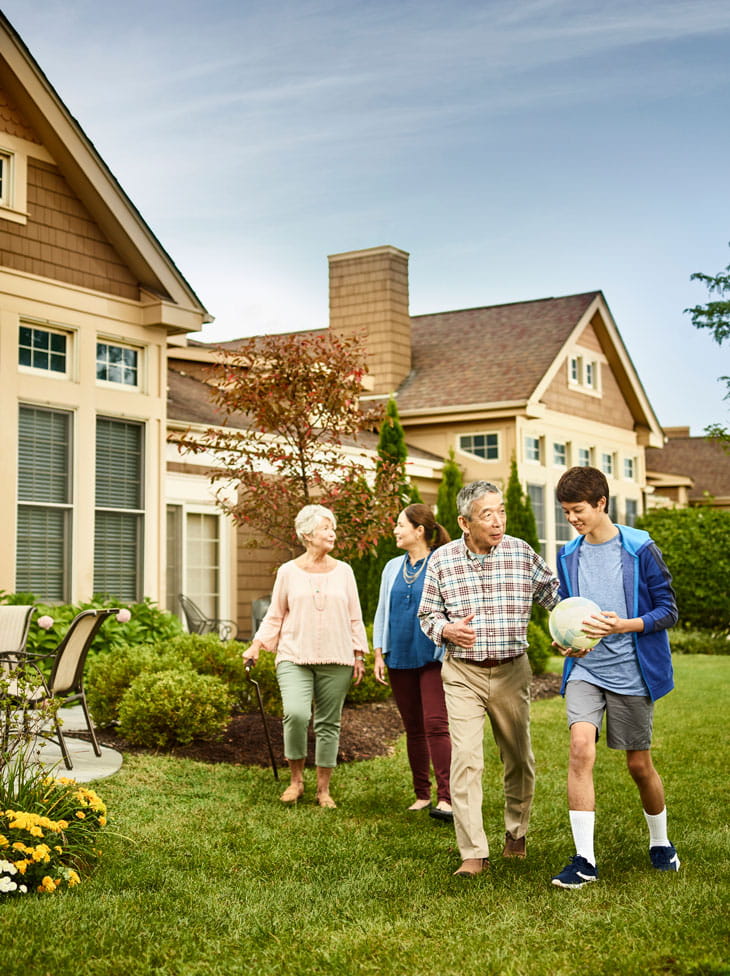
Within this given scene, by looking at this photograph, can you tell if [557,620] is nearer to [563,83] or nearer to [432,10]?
[432,10]

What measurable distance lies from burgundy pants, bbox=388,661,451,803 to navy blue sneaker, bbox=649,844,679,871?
5.32 ft

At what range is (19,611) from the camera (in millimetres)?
8312

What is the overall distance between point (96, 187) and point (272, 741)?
22.9 ft

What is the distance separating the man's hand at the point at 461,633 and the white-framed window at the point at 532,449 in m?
17.1

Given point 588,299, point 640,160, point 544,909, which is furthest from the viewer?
point 588,299

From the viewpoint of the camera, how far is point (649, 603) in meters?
5.25

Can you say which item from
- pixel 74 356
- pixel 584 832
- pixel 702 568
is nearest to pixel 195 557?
pixel 74 356

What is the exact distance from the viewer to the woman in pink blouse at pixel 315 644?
23.1ft

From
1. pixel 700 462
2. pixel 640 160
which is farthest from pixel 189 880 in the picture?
pixel 700 462

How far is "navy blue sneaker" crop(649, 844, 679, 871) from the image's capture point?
5.31m

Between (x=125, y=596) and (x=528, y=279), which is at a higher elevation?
(x=528, y=279)

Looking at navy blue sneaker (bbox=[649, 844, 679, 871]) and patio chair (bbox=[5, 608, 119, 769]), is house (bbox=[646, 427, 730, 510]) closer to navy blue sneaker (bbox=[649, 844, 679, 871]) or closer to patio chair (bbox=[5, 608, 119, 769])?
patio chair (bbox=[5, 608, 119, 769])

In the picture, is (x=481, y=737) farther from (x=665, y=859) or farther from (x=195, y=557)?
(x=195, y=557)

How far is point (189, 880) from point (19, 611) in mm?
3656
